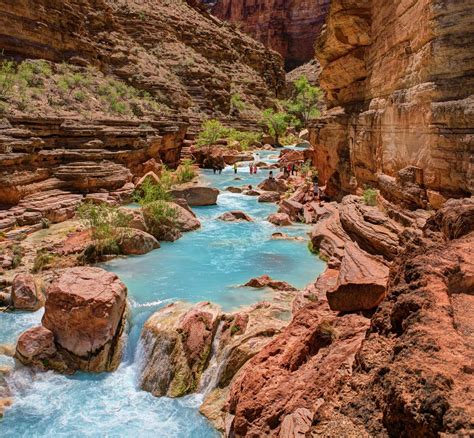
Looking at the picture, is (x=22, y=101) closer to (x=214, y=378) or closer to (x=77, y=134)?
(x=77, y=134)

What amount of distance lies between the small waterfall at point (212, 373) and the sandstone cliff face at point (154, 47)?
21578 millimetres

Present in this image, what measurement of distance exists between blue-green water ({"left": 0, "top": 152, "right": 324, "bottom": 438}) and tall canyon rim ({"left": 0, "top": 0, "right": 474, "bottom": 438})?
0.06 meters

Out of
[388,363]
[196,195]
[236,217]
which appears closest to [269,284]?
[236,217]

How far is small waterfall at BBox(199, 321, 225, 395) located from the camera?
25.1 feet

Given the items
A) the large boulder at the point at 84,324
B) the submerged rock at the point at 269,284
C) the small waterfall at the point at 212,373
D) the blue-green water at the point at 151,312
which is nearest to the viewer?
the blue-green water at the point at 151,312

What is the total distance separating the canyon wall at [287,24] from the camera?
6869 centimetres

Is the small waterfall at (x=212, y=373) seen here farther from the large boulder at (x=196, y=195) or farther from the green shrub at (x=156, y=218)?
the large boulder at (x=196, y=195)

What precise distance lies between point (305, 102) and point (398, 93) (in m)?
44.5

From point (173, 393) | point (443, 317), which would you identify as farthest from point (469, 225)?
point (173, 393)

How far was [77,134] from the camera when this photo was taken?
17.8 meters

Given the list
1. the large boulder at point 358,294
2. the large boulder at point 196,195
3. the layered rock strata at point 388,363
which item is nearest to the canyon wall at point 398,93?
the layered rock strata at point 388,363

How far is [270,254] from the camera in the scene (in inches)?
527

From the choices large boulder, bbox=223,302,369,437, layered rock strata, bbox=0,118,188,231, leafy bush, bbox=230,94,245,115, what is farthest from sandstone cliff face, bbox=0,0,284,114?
large boulder, bbox=223,302,369,437

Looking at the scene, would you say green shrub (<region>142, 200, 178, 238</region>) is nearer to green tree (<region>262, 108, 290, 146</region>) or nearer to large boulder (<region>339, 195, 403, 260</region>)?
large boulder (<region>339, 195, 403, 260</region>)
